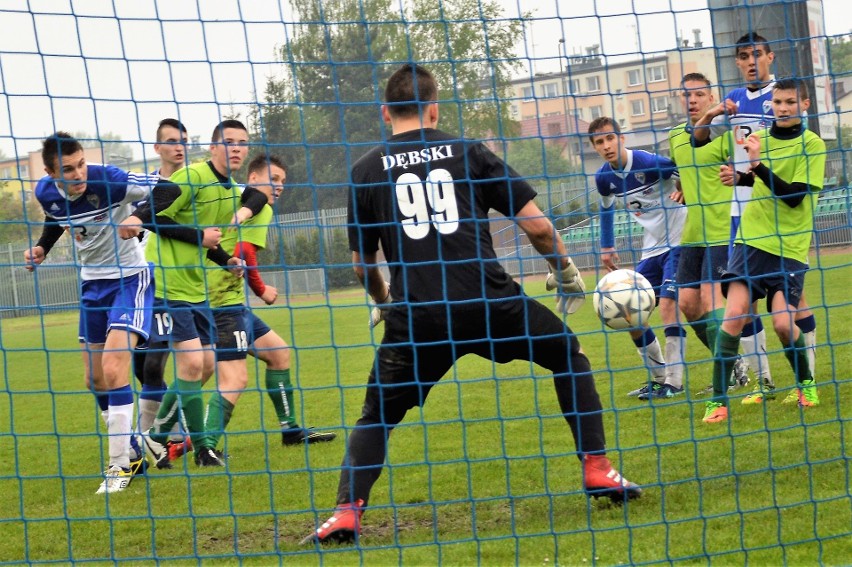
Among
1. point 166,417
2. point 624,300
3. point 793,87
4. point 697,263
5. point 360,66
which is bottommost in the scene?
point 166,417

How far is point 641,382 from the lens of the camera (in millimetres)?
7930

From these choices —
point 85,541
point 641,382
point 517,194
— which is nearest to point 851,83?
point 517,194

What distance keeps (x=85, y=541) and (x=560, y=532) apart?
7.04 ft

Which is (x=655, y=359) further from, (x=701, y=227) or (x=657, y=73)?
(x=657, y=73)

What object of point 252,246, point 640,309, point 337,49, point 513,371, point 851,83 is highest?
point 337,49

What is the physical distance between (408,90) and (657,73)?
1541 mm

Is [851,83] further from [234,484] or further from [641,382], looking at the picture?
[234,484]

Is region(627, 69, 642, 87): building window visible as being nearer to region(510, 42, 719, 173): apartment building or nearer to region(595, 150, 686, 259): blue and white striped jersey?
region(510, 42, 719, 173): apartment building

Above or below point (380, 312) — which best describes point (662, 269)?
below

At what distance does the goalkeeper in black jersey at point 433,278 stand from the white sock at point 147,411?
84.8 inches

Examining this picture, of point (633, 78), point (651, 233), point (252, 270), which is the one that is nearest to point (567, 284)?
point (633, 78)

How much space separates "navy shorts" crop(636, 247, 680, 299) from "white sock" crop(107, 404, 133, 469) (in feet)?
12.0

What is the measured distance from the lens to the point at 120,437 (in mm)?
5660

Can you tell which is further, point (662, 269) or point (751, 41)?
point (662, 269)
